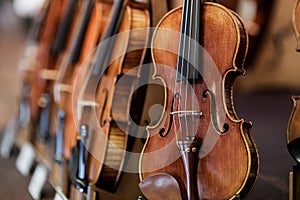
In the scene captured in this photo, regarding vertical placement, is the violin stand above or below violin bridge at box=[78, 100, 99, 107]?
below

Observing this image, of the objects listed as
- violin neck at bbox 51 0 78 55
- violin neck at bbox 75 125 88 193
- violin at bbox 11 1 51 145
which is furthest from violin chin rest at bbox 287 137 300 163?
violin at bbox 11 1 51 145

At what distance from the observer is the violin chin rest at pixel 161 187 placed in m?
1.14

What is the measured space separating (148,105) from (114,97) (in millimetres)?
141

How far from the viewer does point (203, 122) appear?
1.13m

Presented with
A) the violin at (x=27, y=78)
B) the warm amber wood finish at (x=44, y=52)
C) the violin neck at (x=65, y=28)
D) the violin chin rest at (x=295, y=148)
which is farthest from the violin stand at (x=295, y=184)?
the violin at (x=27, y=78)

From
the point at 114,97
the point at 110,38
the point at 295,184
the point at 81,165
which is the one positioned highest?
the point at 110,38

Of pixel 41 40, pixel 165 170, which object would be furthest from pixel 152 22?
pixel 41 40

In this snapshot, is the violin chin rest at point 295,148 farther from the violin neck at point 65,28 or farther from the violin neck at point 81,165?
the violin neck at point 65,28

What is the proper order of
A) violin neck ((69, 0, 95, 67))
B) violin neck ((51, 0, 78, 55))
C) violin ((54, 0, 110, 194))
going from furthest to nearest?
violin neck ((51, 0, 78, 55)) < violin neck ((69, 0, 95, 67)) < violin ((54, 0, 110, 194))

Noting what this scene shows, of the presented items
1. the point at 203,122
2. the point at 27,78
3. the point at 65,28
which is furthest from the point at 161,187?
the point at 27,78

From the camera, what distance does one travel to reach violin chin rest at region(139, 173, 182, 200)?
44.9 inches

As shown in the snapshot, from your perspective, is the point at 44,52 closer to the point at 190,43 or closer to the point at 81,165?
the point at 81,165

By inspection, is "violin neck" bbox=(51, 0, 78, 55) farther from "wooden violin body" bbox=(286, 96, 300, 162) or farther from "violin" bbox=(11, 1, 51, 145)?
"wooden violin body" bbox=(286, 96, 300, 162)

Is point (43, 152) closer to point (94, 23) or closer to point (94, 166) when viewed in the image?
point (94, 23)
